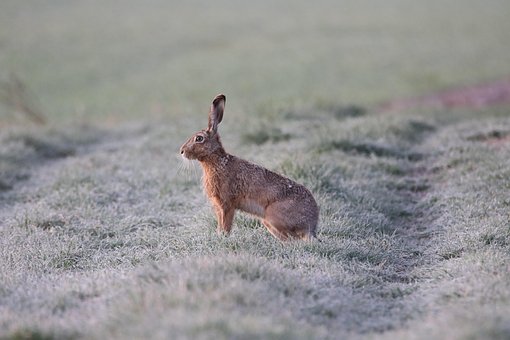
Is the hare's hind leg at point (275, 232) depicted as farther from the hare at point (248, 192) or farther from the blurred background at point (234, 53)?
the blurred background at point (234, 53)

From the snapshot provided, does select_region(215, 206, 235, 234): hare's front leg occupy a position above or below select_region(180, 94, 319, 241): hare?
below

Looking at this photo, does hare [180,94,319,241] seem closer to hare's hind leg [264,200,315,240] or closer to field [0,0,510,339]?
hare's hind leg [264,200,315,240]

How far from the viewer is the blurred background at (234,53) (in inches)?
1029

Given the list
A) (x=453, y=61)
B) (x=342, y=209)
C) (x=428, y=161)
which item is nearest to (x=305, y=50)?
(x=453, y=61)

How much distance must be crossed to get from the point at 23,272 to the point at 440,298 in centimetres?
394

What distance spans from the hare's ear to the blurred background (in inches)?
361

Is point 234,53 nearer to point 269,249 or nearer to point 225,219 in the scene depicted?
point 225,219

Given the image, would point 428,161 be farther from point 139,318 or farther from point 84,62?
point 84,62

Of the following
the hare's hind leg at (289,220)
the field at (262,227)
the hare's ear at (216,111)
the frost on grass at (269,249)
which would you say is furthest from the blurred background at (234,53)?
the hare's hind leg at (289,220)

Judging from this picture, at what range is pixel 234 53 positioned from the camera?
34.4m

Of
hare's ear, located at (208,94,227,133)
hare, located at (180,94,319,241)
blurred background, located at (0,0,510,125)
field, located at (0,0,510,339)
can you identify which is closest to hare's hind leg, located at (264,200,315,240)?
hare, located at (180,94,319,241)

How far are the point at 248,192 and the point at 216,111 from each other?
→ 38.3 inches

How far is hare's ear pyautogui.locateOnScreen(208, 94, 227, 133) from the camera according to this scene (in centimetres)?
745

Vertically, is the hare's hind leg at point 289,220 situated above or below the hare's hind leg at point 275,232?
above
